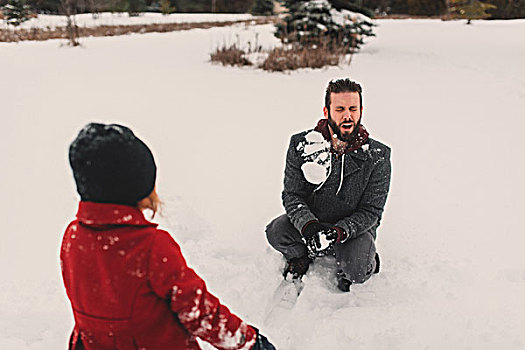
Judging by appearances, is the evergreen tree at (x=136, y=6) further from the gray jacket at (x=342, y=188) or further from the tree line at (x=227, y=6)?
the gray jacket at (x=342, y=188)

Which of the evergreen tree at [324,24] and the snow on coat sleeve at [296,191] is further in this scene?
the evergreen tree at [324,24]

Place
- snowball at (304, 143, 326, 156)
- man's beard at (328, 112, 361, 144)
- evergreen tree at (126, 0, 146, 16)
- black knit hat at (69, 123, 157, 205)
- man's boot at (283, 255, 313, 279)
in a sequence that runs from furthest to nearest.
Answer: evergreen tree at (126, 0, 146, 16) → man's boot at (283, 255, 313, 279) → snowball at (304, 143, 326, 156) → man's beard at (328, 112, 361, 144) → black knit hat at (69, 123, 157, 205)

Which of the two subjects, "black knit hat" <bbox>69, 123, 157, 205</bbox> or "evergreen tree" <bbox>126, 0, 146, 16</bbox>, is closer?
"black knit hat" <bbox>69, 123, 157, 205</bbox>

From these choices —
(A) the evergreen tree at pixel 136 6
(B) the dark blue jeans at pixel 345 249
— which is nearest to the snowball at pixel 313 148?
(B) the dark blue jeans at pixel 345 249

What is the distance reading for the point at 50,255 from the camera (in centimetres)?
260

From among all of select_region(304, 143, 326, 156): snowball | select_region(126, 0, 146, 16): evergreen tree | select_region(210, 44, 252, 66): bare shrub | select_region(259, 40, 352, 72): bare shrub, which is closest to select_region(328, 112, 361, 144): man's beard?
select_region(304, 143, 326, 156): snowball

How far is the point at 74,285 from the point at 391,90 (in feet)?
17.0

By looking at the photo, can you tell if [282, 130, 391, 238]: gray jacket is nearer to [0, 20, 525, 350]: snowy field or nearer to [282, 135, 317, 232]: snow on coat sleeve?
[282, 135, 317, 232]: snow on coat sleeve

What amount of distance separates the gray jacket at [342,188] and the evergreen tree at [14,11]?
71.4 feet

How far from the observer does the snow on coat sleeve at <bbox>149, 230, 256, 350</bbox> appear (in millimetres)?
1168

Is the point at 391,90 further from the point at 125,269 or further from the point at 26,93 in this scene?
the point at 125,269

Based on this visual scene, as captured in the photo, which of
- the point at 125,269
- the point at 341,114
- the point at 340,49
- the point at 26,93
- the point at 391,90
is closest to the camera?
the point at 125,269

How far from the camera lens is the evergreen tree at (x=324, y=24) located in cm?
861

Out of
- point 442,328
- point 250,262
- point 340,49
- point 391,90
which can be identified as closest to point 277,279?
point 250,262
